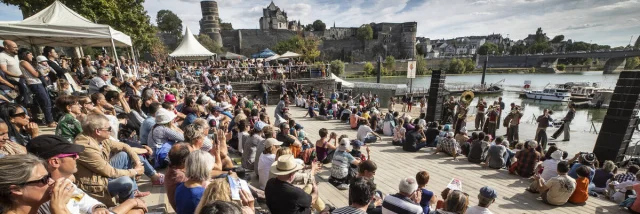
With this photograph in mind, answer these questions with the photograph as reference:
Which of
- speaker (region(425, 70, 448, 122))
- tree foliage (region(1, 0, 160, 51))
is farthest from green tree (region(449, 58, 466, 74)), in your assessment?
tree foliage (region(1, 0, 160, 51))

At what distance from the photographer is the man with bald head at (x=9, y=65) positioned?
16.3 ft

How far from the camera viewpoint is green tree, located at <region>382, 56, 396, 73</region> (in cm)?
6356

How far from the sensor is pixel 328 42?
7131cm

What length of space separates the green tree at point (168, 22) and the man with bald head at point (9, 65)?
64177 mm

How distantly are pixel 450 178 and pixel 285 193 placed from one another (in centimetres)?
465

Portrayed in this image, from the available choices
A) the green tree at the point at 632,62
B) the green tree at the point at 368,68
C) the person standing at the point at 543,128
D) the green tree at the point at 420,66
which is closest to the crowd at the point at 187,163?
the person standing at the point at 543,128

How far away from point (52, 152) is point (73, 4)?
53.0 feet

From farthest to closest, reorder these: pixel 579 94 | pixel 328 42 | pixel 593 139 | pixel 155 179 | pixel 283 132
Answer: pixel 328 42, pixel 579 94, pixel 593 139, pixel 283 132, pixel 155 179

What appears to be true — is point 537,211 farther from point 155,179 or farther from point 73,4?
point 73,4

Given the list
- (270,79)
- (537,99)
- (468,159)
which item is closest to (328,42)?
(537,99)

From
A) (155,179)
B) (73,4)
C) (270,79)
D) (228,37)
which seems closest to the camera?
(155,179)

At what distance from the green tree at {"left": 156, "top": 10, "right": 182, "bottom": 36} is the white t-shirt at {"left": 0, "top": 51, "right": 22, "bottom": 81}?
64166mm

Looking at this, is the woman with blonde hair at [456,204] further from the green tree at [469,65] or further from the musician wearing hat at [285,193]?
the green tree at [469,65]

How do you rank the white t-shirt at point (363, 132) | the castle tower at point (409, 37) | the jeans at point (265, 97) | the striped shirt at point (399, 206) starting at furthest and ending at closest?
the castle tower at point (409, 37), the jeans at point (265, 97), the white t-shirt at point (363, 132), the striped shirt at point (399, 206)
